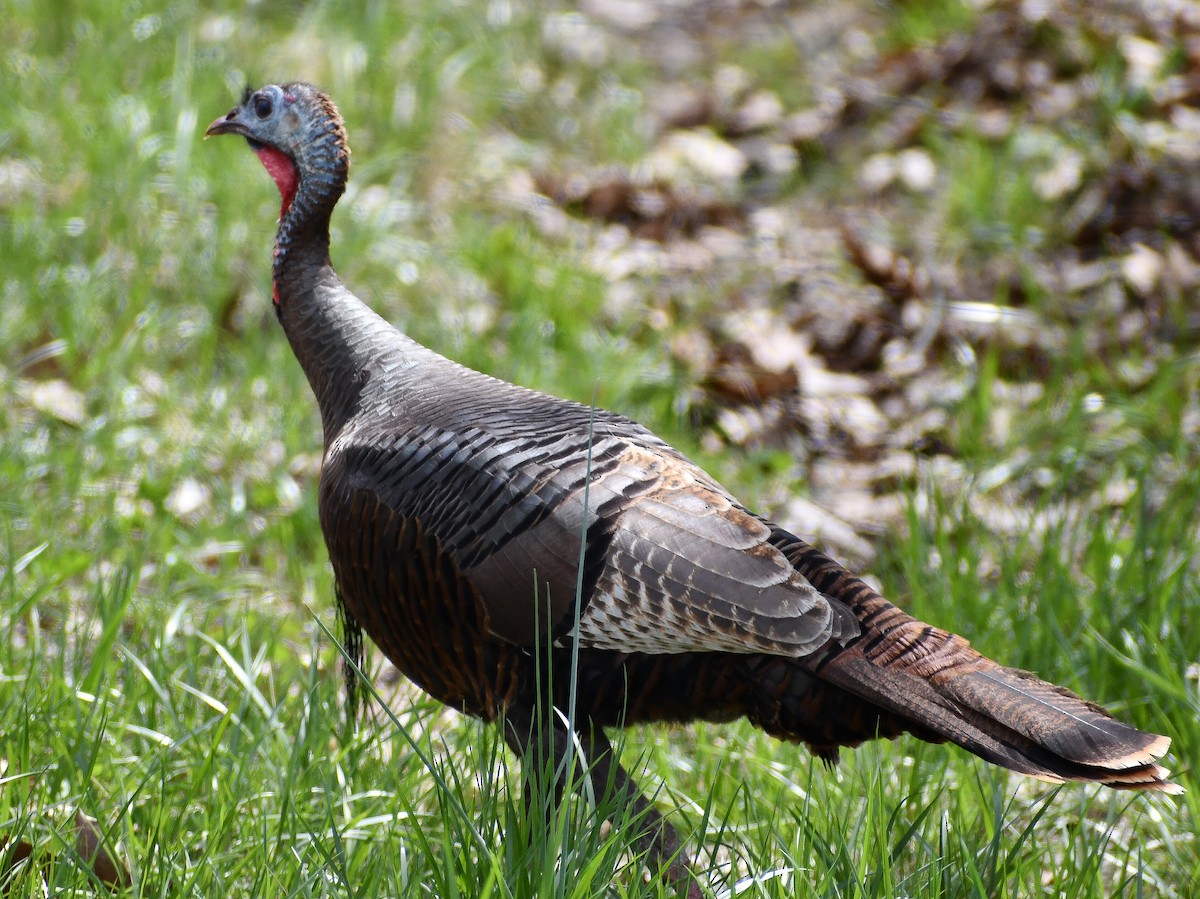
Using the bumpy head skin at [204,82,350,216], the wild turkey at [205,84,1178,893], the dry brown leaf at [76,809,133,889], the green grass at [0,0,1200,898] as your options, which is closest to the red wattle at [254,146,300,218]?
the bumpy head skin at [204,82,350,216]

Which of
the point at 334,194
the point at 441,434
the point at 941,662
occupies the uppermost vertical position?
the point at 334,194

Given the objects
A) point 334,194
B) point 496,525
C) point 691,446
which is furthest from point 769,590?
point 691,446

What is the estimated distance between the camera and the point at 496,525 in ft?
8.57

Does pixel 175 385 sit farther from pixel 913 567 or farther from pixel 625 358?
pixel 913 567

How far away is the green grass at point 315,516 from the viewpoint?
8.13 ft

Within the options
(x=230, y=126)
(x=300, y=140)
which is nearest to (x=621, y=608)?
(x=300, y=140)

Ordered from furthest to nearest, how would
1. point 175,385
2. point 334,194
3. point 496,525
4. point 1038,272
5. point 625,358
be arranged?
1. point 1038,272
2. point 625,358
3. point 175,385
4. point 334,194
5. point 496,525

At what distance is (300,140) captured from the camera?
11.0 ft

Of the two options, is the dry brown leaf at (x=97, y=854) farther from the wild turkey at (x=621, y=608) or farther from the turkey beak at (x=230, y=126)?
the turkey beak at (x=230, y=126)

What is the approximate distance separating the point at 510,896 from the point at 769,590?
0.72 metres

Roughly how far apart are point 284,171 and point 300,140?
0.09 m

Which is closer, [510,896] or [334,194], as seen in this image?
[510,896]

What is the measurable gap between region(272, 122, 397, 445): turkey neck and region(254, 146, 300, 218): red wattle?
0.08 feet

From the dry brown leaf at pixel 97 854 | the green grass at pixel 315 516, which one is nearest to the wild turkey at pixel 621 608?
the green grass at pixel 315 516
